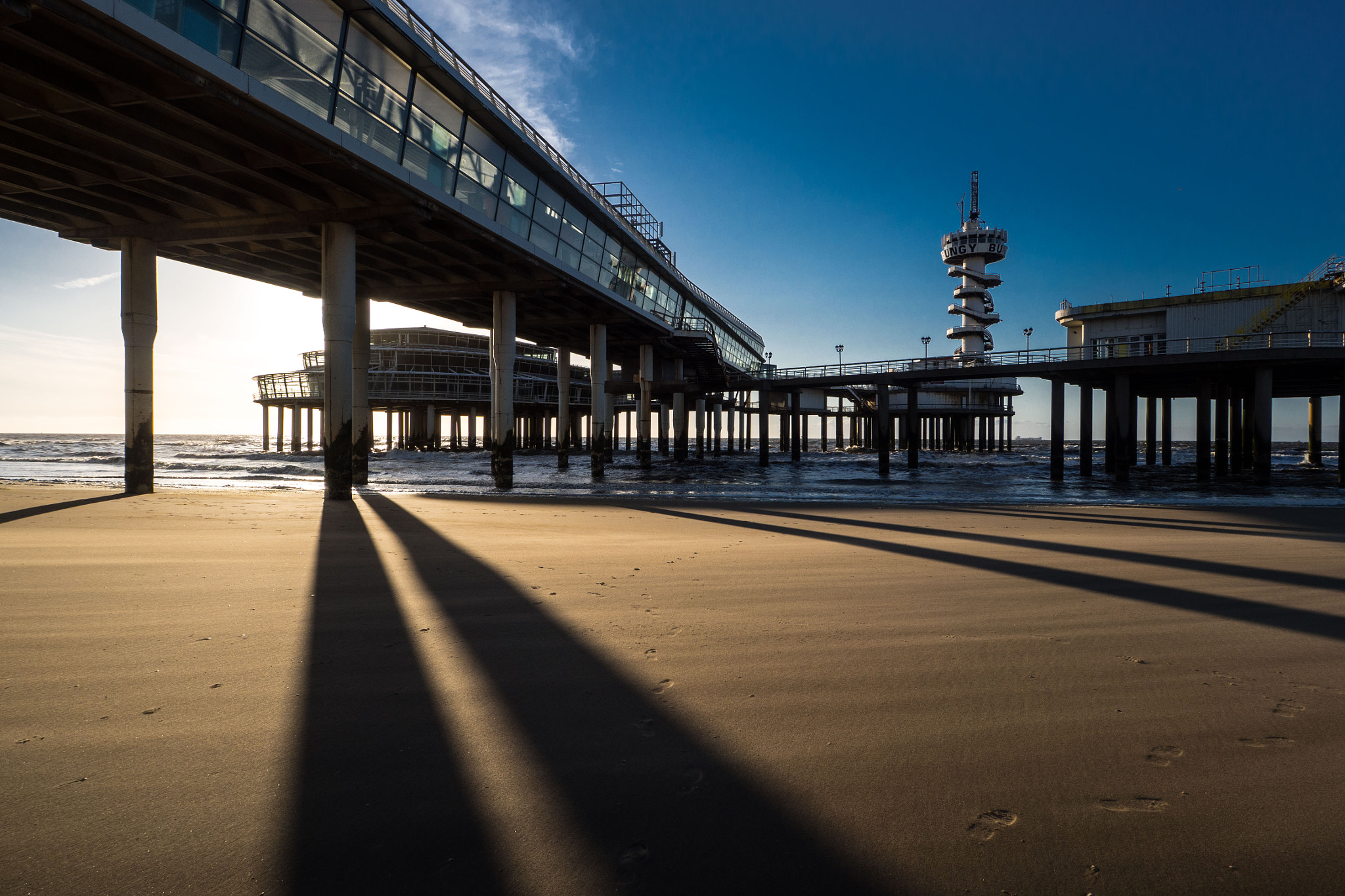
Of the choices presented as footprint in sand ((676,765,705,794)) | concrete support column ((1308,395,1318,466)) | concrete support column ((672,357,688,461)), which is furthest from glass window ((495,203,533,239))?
concrete support column ((1308,395,1318,466))

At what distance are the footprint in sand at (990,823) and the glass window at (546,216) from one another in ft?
65.5

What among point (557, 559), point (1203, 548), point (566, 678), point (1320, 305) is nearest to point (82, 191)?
point (557, 559)

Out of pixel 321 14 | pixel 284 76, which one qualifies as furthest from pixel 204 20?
pixel 321 14

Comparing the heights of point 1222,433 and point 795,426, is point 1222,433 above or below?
below

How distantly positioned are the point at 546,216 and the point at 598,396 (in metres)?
8.95

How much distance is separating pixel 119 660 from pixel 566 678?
8.59 ft

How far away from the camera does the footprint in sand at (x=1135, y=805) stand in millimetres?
2295

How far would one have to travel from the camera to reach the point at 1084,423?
30.4 meters

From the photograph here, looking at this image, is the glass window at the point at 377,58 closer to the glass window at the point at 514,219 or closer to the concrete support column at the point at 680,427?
the glass window at the point at 514,219

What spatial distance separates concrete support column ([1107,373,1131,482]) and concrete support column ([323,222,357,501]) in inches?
1045

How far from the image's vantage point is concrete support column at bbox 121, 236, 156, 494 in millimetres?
14688

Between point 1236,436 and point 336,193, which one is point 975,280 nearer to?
point 1236,436

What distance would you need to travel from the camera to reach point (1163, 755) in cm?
272

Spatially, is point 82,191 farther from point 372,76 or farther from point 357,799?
point 357,799
